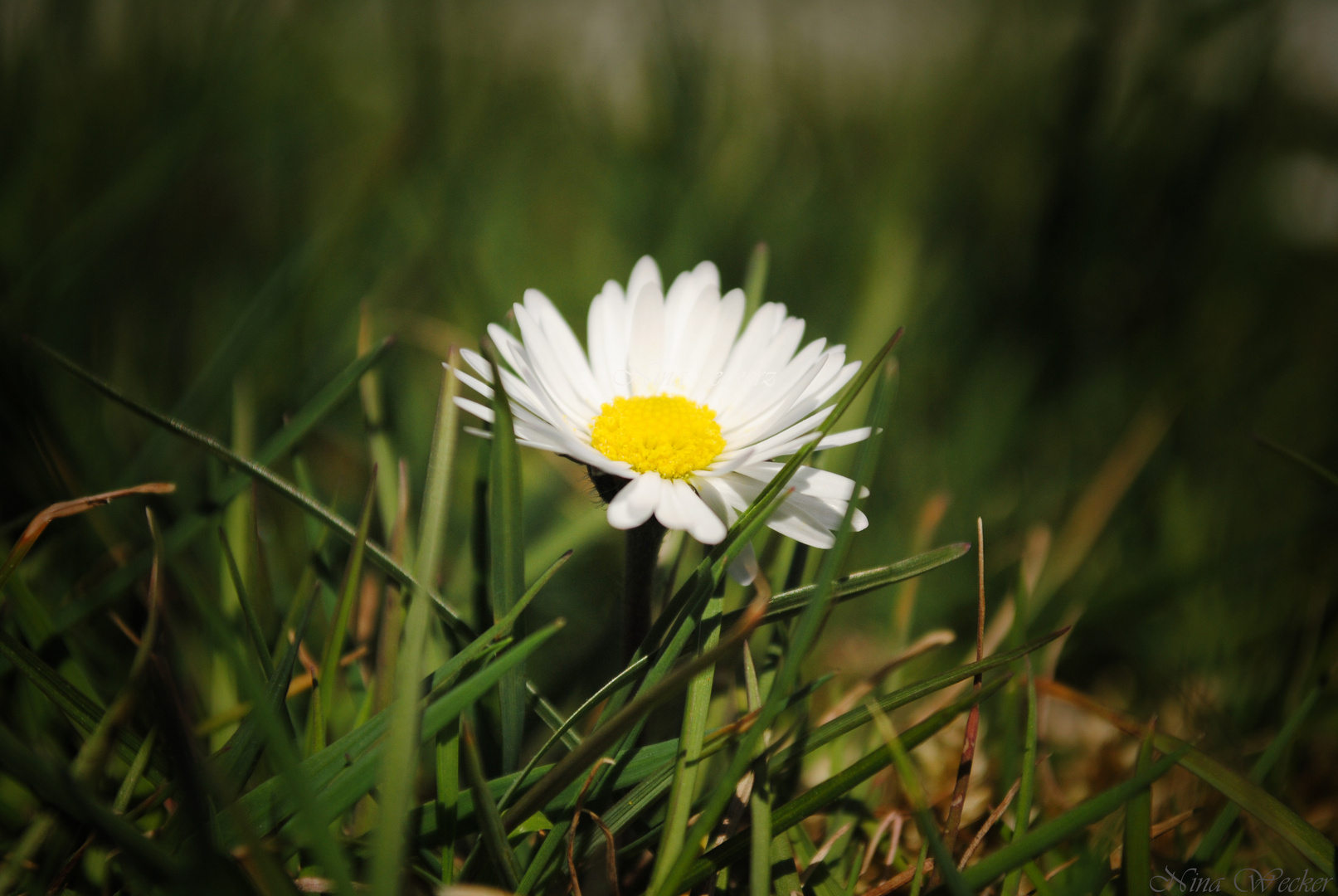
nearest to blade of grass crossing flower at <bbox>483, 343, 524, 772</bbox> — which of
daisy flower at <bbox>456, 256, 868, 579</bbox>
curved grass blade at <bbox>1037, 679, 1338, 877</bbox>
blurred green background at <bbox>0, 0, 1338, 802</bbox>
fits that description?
daisy flower at <bbox>456, 256, 868, 579</bbox>

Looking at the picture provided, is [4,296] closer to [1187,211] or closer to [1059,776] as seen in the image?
[1059,776]

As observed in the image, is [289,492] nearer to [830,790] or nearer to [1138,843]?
[830,790]

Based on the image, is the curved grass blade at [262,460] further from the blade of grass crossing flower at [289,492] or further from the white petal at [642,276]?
the white petal at [642,276]

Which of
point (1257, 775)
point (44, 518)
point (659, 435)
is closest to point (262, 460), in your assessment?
point (44, 518)

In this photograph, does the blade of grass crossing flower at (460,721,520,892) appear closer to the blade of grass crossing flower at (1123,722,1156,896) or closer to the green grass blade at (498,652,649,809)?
the green grass blade at (498,652,649,809)

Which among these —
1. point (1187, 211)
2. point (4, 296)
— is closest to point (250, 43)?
point (4, 296)

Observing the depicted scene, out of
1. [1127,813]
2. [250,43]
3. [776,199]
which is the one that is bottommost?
[1127,813]
